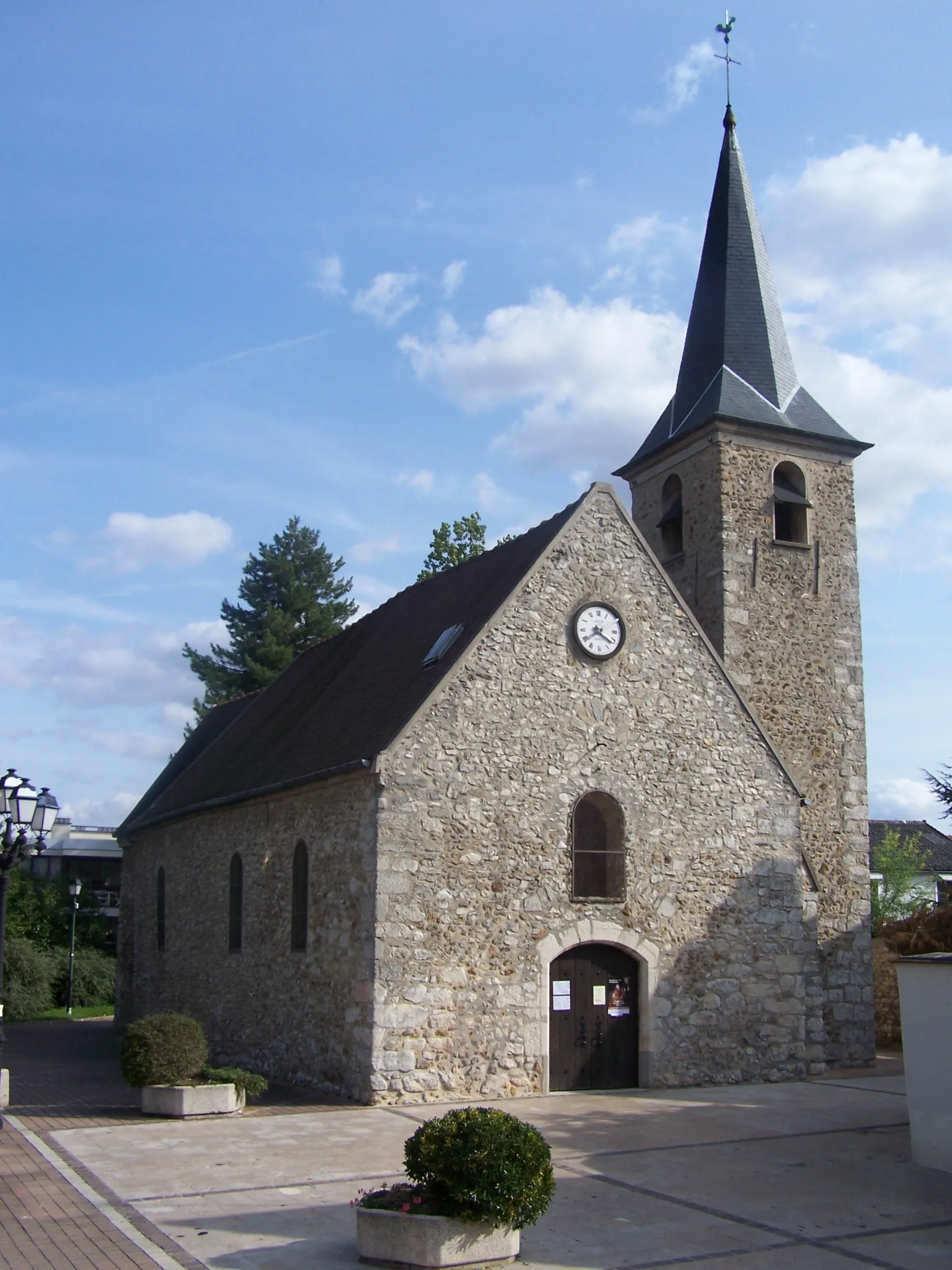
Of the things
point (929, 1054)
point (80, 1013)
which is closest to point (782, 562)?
point (929, 1054)

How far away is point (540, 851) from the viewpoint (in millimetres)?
16578

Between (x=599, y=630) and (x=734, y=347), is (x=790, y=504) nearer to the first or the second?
(x=734, y=347)

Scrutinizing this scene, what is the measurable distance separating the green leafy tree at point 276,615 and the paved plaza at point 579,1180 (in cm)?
2802

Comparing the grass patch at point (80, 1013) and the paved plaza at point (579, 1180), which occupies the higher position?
the paved plaza at point (579, 1180)

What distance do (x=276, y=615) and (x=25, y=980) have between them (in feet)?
55.3

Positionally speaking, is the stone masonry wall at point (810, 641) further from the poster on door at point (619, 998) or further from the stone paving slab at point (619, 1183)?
the stone paving slab at point (619, 1183)

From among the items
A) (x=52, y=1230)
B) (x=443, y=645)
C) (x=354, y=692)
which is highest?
(x=443, y=645)

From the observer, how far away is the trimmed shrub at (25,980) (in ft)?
101

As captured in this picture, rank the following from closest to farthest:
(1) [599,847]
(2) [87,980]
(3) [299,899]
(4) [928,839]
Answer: (1) [599,847] < (3) [299,899] < (2) [87,980] < (4) [928,839]

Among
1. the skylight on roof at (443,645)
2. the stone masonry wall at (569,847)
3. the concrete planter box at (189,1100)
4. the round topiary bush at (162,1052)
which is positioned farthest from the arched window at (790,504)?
the concrete planter box at (189,1100)

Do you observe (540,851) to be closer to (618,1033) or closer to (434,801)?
(434,801)

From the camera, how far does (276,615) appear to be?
44625mm

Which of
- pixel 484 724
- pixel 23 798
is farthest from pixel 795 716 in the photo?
pixel 23 798

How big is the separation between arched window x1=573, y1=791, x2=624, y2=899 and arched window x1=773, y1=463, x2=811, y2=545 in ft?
24.9
